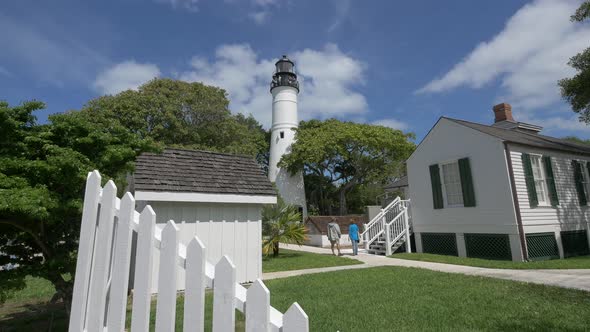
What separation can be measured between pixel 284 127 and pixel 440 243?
21.4m

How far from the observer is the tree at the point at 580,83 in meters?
12.4

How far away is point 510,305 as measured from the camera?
18.7 ft

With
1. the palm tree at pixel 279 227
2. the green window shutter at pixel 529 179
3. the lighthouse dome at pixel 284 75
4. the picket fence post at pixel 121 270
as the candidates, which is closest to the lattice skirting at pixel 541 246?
the green window shutter at pixel 529 179

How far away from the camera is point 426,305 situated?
582cm

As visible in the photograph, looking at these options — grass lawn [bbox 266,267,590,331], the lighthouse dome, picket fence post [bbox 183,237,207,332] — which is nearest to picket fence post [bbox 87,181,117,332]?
picket fence post [bbox 183,237,207,332]

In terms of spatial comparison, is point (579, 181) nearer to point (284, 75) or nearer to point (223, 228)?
point (223, 228)

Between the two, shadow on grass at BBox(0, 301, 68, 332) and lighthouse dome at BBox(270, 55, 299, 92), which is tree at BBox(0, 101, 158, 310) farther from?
lighthouse dome at BBox(270, 55, 299, 92)

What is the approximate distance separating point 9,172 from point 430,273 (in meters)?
9.10

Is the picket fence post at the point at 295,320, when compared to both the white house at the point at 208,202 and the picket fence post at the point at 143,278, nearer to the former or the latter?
the picket fence post at the point at 143,278

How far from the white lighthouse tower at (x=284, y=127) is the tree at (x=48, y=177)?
26238 millimetres

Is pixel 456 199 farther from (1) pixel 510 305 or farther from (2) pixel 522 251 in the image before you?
(1) pixel 510 305

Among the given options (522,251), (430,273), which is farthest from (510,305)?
(522,251)

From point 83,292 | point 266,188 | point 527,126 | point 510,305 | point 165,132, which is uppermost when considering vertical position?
point 165,132

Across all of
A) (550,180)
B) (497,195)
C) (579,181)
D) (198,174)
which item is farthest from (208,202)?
(579,181)
